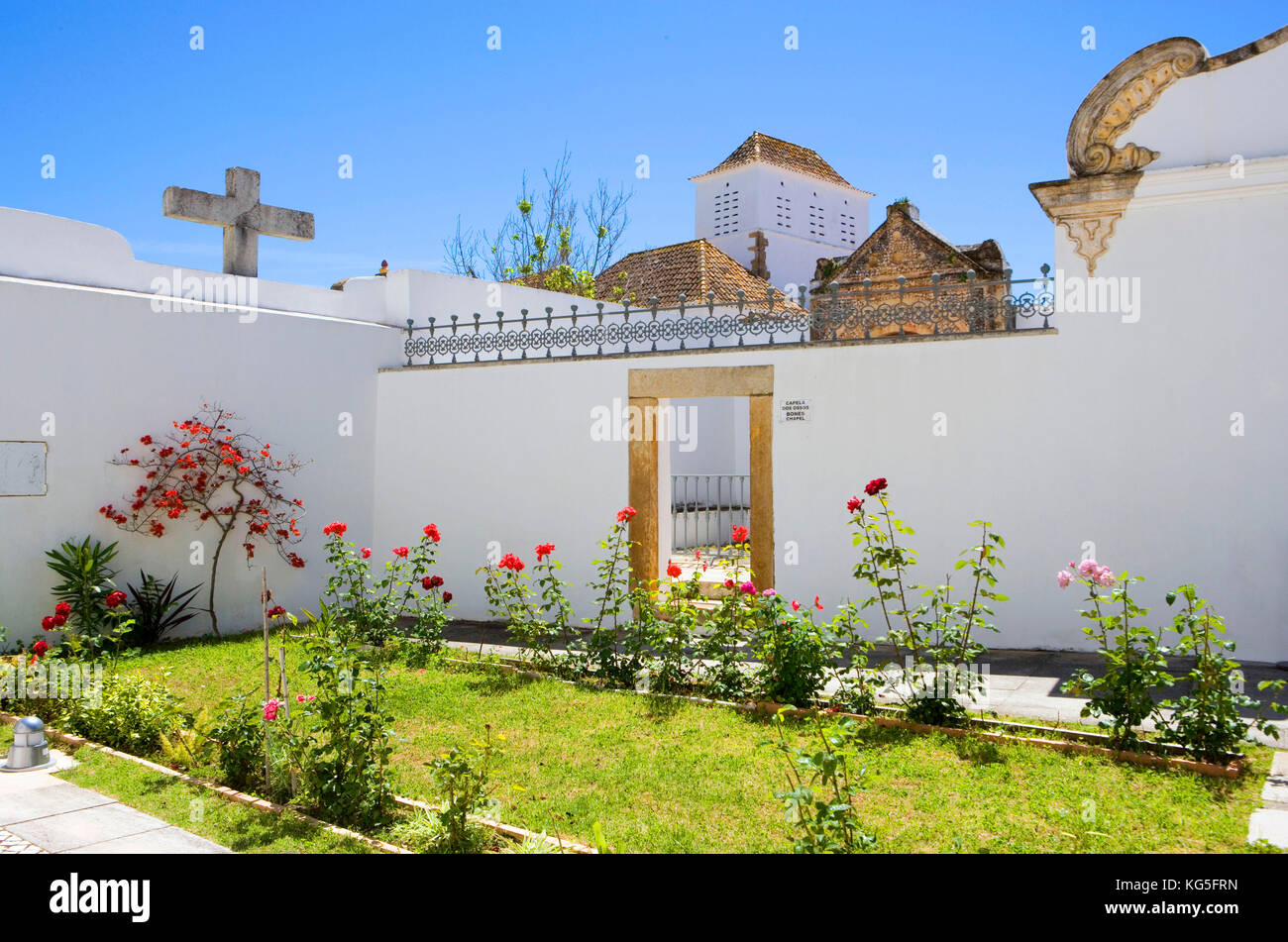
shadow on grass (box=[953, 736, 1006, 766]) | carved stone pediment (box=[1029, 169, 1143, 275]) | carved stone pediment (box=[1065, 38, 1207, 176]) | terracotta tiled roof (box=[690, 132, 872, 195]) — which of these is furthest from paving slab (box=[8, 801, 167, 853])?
terracotta tiled roof (box=[690, 132, 872, 195])

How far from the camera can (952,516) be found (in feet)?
26.5

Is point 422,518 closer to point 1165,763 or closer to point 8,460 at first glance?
point 8,460

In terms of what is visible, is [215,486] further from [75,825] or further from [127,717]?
[75,825]

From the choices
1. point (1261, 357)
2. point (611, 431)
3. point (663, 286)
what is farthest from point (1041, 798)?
point (663, 286)

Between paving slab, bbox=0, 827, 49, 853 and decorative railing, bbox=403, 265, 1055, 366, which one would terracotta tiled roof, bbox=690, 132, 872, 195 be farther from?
paving slab, bbox=0, 827, 49, 853

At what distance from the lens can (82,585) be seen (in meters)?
7.92

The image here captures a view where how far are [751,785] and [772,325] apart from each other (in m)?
5.09

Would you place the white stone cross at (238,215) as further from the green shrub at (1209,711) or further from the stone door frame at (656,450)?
the green shrub at (1209,711)

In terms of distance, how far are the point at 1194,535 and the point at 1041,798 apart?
3967 mm

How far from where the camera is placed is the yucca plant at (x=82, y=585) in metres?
7.90

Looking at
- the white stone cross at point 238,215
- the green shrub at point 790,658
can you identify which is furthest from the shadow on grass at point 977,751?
the white stone cross at point 238,215

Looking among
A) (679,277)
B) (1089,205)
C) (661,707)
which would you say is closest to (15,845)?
(661,707)

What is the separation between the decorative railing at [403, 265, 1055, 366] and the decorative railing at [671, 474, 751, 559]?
4.97 m

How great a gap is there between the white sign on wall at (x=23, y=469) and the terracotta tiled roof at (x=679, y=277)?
11.5 metres
